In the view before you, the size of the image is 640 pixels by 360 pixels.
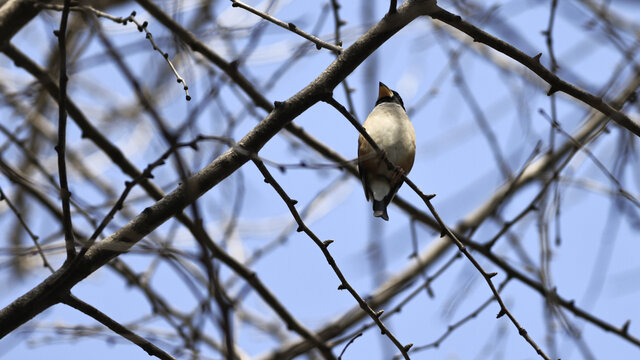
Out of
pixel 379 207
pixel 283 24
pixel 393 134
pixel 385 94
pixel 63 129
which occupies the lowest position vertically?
pixel 63 129

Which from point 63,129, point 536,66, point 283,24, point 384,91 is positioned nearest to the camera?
point 63,129

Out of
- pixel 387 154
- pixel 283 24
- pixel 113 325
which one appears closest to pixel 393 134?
pixel 387 154

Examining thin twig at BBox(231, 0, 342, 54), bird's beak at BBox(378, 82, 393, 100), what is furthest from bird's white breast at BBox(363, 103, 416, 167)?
thin twig at BBox(231, 0, 342, 54)

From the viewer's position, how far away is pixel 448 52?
12.4 ft

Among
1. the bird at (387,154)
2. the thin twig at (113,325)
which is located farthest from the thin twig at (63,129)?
the bird at (387,154)

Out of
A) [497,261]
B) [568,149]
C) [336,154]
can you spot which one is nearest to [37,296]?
[336,154]

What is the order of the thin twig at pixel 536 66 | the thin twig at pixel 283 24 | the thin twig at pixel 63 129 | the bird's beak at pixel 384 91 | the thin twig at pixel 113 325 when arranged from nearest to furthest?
the thin twig at pixel 63 129, the thin twig at pixel 113 325, the thin twig at pixel 536 66, the thin twig at pixel 283 24, the bird's beak at pixel 384 91

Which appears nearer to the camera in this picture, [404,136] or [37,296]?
[37,296]

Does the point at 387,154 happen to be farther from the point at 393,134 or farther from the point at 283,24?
the point at 283,24

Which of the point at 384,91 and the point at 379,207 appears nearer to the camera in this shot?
the point at 379,207

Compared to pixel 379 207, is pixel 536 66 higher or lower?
lower

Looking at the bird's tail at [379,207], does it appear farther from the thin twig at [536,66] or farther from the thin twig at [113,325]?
the thin twig at [113,325]

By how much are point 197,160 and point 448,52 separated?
2.64 meters

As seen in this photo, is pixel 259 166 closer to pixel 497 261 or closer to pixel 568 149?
pixel 497 261
